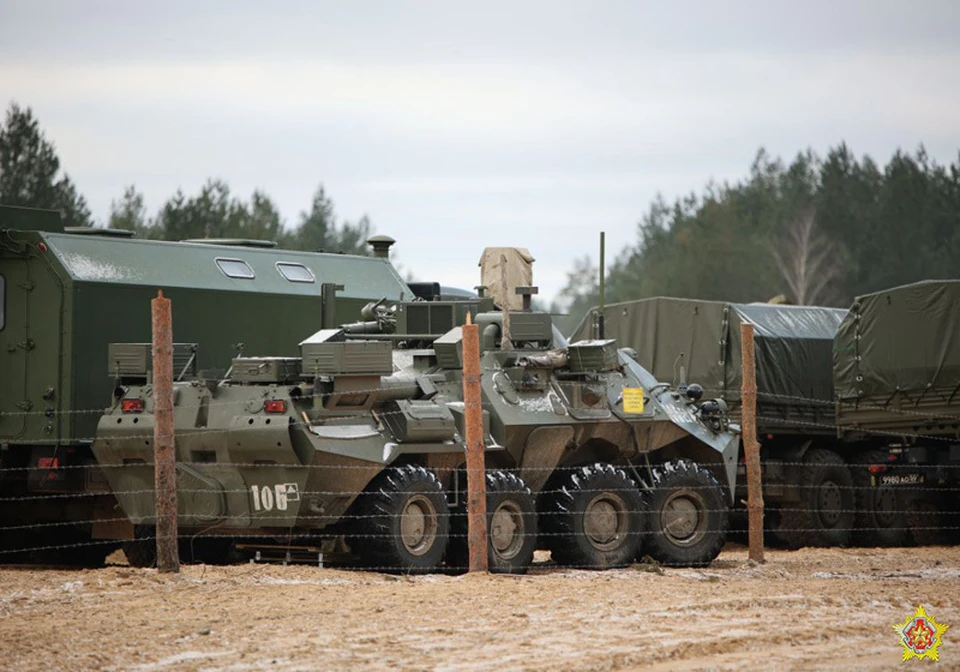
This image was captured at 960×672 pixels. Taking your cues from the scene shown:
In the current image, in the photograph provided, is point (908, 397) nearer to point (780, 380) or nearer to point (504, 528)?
point (780, 380)

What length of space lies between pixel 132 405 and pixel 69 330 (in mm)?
2251

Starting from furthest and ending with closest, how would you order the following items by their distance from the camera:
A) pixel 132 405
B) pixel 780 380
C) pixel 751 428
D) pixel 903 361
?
1. pixel 780 380
2. pixel 903 361
3. pixel 751 428
4. pixel 132 405

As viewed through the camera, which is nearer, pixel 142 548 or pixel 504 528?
pixel 504 528

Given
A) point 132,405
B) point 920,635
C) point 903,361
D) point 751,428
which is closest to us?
point 920,635

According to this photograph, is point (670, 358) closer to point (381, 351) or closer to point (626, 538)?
point (626, 538)

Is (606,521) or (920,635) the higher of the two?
(606,521)

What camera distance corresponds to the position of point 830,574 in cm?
1861

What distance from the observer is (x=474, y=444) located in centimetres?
1686

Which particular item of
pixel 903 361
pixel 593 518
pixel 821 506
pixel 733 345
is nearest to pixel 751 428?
pixel 593 518

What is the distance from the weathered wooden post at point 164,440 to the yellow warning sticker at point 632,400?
18.8 ft

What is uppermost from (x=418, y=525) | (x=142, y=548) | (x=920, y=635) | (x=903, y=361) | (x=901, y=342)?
(x=901, y=342)

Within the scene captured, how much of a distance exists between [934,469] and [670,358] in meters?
4.22

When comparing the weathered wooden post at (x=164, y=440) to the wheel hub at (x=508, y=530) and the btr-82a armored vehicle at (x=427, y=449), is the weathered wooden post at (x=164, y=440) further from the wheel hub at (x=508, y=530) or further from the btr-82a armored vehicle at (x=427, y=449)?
the wheel hub at (x=508, y=530)

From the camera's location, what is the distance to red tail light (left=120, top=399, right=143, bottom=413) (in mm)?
18141
